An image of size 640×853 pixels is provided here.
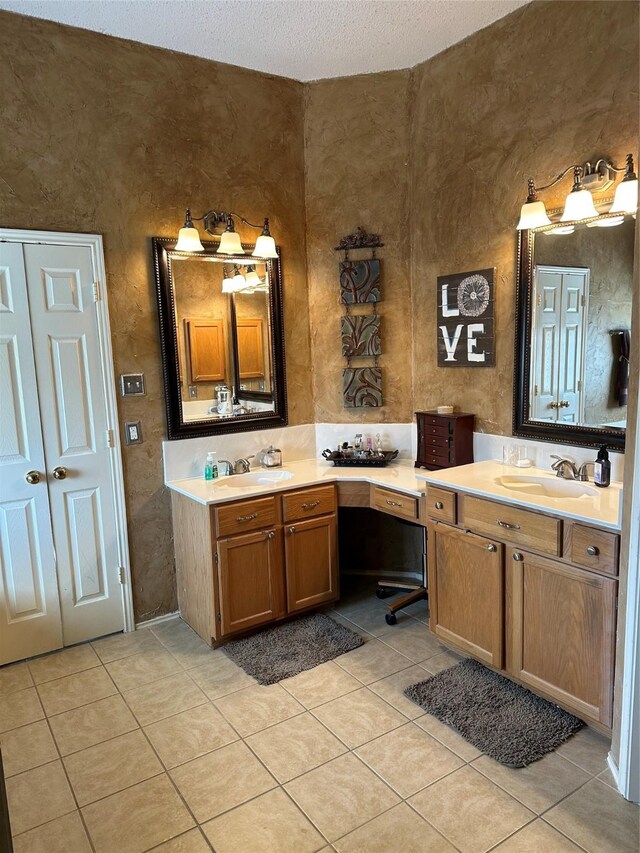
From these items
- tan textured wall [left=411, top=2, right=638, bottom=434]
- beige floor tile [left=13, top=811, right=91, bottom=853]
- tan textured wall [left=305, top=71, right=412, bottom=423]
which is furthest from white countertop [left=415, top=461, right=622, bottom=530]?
beige floor tile [left=13, top=811, right=91, bottom=853]

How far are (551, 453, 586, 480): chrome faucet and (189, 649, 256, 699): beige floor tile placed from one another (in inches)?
68.9

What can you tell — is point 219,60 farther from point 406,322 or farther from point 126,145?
point 406,322

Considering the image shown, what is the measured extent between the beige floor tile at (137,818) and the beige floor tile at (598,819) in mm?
1247

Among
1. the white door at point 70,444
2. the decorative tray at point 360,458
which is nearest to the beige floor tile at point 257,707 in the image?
the white door at point 70,444

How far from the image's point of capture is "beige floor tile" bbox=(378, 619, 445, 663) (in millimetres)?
3000

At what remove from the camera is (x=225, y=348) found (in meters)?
3.47

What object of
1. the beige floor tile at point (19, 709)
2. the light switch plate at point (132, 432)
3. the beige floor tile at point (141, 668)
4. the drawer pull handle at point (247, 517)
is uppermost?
the light switch plate at point (132, 432)

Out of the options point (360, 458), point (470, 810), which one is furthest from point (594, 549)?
point (360, 458)

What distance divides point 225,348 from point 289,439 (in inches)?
28.6

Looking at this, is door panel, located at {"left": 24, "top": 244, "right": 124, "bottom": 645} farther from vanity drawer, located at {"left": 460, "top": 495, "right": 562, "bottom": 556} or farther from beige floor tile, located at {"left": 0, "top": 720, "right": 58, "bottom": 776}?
vanity drawer, located at {"left": 460, "top": 495, "right": 562, "bottom": 556}

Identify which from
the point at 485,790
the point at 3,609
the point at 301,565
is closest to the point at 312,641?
the point at 301,565

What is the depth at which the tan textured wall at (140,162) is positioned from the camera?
2854mm

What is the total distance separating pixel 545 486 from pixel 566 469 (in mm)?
123

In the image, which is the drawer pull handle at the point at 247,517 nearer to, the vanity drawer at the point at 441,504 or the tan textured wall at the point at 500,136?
the vanity drawer at the point at 441,504
